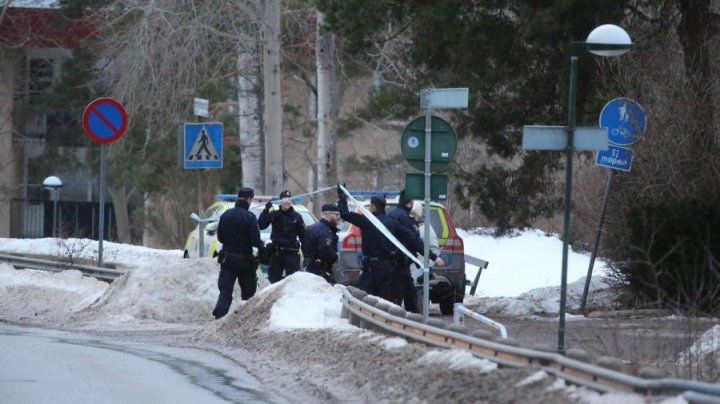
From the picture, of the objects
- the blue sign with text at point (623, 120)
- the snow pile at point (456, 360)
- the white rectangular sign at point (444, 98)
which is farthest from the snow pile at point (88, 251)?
the snow pile at point (456, 360)

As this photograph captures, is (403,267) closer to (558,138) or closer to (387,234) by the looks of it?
(387,234)

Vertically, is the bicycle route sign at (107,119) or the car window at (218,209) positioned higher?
the bicycle route sign at (107,119)

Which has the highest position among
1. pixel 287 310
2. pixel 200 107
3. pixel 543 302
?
pixel 200 107

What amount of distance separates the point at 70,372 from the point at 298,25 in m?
23.8

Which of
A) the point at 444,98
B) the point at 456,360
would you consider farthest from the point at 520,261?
the point at 456,360

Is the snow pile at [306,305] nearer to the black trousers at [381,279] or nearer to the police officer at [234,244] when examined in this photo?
the black trousers at [381,279]

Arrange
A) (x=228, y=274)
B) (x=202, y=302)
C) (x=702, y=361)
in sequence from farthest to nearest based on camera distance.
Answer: (x=202, y=302) < (x=228, y=274) < (x=702, y=361)

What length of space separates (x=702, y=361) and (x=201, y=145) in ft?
37.6

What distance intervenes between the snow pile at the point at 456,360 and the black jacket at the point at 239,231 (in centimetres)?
684

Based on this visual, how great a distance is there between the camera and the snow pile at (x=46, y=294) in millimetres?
21703

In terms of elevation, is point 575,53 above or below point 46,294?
above

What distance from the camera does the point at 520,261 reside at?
36.8 m

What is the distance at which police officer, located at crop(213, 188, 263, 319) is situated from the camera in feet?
58.7

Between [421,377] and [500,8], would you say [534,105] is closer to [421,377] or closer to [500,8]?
[500,8]
